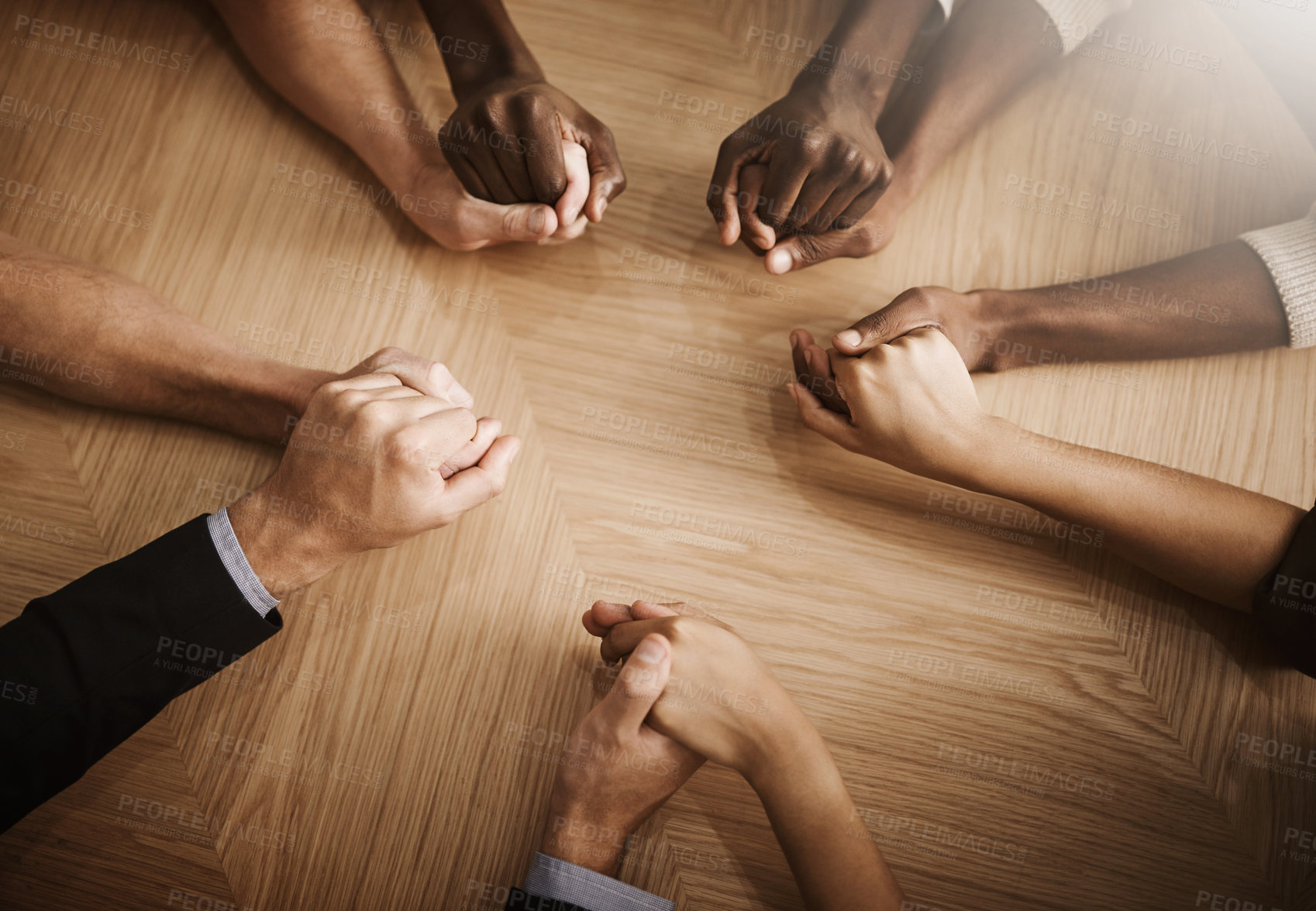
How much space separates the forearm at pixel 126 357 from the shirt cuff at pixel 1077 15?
1.02 meters

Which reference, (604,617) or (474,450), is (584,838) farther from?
(474,450)

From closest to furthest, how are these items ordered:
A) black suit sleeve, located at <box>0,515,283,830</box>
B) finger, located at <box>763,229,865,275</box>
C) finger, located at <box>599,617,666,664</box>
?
black suit sleeve, located at <box>0,515,283,830</box> → finger, located at <box>599,617,666,664</box> → finger, located at <box>763,229,865,275</box>

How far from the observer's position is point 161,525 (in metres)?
0.84

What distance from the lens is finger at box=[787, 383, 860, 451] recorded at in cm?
83

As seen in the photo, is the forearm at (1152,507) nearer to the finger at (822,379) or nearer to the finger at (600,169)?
the finger at (822,379)

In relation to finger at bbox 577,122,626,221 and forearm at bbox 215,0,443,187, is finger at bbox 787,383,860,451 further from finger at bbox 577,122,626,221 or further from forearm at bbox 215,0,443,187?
forearm at bbox 215,0,443,187

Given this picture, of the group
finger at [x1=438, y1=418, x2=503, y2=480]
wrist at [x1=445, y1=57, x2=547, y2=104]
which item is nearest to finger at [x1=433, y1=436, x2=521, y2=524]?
finger at [x1=438, y1=418, x2=503, y2=480]

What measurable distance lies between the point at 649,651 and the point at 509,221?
1.73 ft

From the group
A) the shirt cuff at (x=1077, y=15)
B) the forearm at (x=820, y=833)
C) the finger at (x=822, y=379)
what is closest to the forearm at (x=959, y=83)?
the shirt cuff at (x=1077, y=15)

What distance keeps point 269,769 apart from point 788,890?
595 mm

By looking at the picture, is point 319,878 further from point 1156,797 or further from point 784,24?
point 784,24

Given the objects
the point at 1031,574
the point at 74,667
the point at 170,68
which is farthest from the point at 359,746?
the point at 170,68

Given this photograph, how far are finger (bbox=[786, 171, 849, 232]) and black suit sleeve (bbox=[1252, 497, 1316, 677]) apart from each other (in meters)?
0.62

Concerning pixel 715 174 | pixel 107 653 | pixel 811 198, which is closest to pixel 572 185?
pixel 715 174
